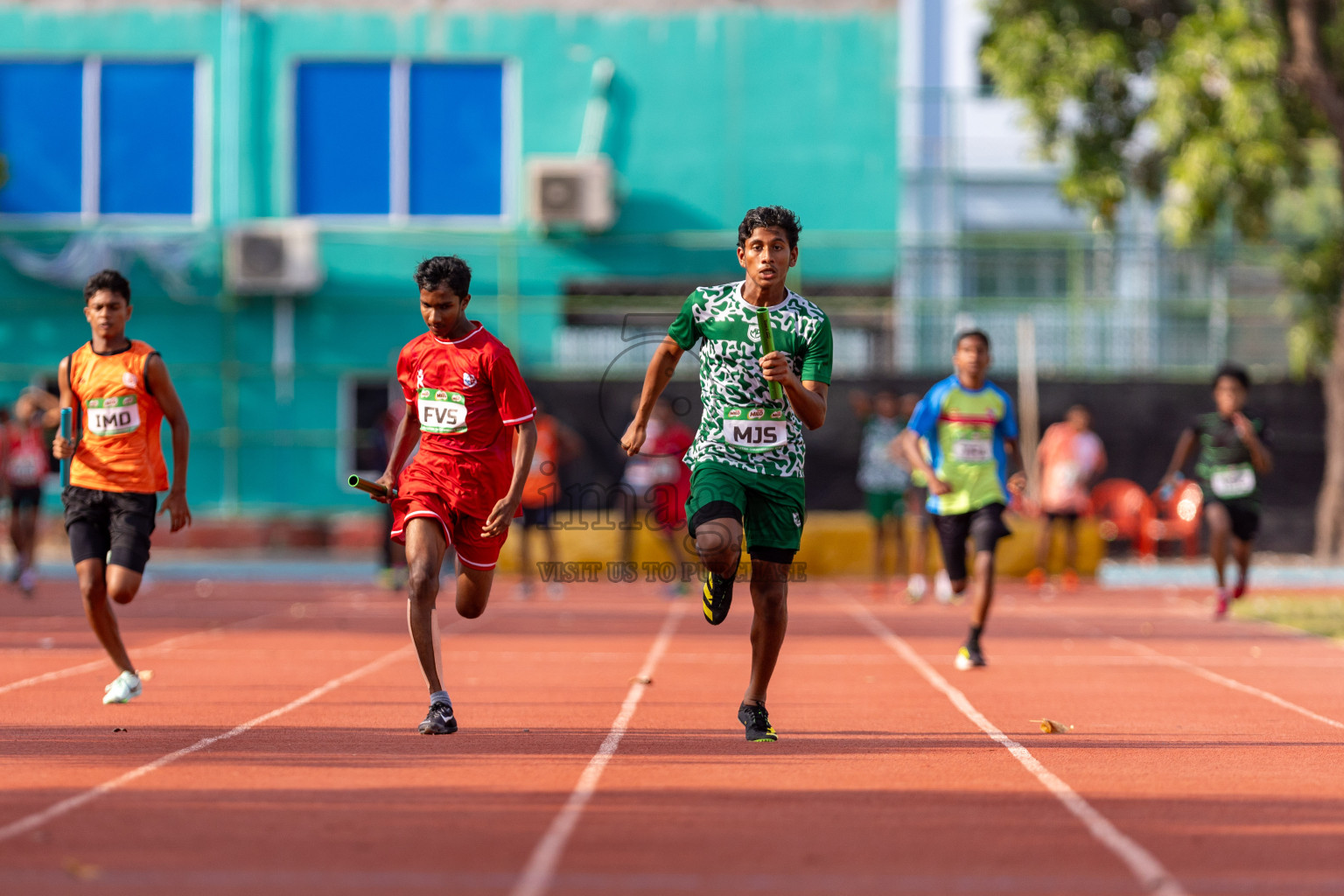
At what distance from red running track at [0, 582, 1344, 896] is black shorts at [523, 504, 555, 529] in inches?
195

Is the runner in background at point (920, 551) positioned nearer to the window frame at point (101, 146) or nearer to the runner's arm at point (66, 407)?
the runner's arm at point (66, 407)

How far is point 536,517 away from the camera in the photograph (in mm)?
18266

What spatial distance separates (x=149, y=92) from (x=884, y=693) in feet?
67.0

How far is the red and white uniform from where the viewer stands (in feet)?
26.0

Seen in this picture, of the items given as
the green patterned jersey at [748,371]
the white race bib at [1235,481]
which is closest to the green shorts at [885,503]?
the white race bib at [1235,481]

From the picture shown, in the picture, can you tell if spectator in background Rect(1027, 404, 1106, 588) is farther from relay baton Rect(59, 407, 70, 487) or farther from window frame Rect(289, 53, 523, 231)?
relay baton Rect(59, 407, 70, 487)

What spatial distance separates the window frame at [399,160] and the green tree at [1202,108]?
786 cm

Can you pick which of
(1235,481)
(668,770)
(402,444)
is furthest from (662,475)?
(668,770)

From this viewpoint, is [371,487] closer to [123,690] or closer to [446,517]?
[446,517]

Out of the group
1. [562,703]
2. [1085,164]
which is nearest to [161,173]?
[1085,164]

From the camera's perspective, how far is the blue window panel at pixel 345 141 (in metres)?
27.0

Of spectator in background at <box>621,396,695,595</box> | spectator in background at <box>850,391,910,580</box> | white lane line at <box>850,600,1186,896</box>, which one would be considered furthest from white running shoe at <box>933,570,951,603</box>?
white lane line at <box>850,600,1186,896</box>

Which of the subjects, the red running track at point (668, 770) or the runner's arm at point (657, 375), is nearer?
the red running track at point (668, 770)

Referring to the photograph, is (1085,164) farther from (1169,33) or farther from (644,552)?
(644,552)
